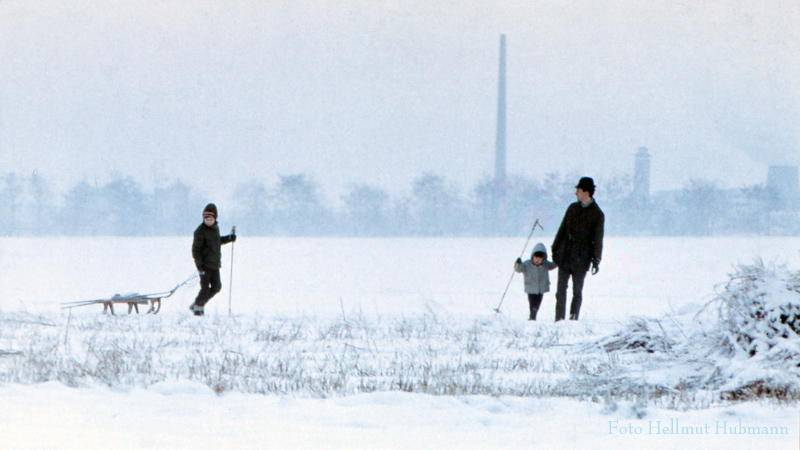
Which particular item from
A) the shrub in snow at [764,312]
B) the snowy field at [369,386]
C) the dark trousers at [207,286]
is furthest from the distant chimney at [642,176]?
the shrub in snow at [764,312]

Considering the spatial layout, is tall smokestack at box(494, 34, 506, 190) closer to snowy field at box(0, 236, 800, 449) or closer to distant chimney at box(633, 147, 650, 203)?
distant chimney at box(633, 147, 650, 203)

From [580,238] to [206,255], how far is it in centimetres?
453

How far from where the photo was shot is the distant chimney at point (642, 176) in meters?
96.6

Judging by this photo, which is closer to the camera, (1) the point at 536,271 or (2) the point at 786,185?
(1) the point at 536,271

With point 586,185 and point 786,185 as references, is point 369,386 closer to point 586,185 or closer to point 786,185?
point 586,185

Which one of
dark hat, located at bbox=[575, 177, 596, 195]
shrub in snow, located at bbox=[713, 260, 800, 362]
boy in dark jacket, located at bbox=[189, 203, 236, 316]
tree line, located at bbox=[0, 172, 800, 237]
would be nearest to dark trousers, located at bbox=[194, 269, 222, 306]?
boy in dark jacket, located at bbox=[189, 203, 236, 316]

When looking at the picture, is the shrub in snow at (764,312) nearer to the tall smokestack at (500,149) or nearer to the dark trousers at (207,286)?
the dark trousers at (207,286)

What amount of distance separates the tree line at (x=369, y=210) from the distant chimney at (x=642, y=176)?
1.95ft

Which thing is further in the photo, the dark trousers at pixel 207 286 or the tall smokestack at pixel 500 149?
the tall smokestack at pixel 500 149

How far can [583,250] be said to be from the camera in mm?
9016

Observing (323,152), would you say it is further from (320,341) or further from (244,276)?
(320,341)

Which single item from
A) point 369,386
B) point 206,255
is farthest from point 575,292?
point 369,386

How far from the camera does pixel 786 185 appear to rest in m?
89.1

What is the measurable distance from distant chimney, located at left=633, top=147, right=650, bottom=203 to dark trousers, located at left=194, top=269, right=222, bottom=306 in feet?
296
